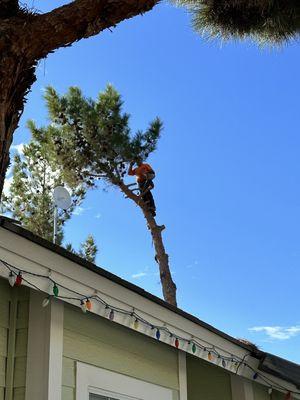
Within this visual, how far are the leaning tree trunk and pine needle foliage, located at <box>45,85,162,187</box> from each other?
666 millimetres

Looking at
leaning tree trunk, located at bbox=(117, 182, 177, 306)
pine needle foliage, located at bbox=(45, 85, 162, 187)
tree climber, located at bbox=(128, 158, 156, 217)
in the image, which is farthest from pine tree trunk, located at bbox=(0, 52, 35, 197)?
pine needle foliage, located at bbox=(45, 85, 162, 187)

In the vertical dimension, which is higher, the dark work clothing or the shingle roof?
the dark work clothing

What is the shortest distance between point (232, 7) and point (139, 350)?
5127 mm

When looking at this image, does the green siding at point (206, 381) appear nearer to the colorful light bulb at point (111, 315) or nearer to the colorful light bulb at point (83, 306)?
the colorful light bulb at point (111, 315)

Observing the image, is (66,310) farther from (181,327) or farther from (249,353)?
(249,353)

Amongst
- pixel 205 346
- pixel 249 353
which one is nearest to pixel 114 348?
pixel 205 346

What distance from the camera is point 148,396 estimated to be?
5.54 m

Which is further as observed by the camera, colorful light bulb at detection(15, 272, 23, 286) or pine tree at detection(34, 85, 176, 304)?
pine tree at detection(34, 85, 176, 304)

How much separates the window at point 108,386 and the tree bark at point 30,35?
171cm

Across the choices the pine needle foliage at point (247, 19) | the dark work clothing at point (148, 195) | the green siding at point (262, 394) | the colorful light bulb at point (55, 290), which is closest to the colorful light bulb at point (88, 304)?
the colorful light bulb at point (55, 290)

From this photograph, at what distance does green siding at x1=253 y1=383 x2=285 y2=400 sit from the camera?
7.13 metres

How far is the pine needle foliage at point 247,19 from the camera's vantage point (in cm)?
871

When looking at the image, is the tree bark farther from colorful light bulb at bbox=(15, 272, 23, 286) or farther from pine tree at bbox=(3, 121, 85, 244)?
pine tree at bbox=(3, 121, 85, 244)

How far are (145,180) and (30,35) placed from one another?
371 inches
